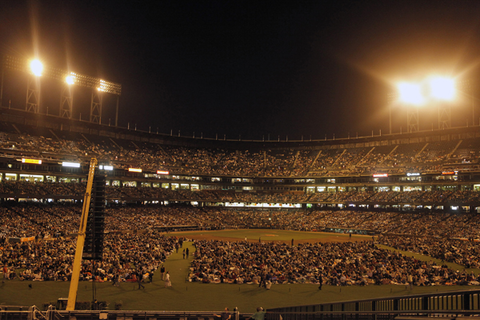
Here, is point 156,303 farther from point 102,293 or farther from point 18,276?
point 18,276

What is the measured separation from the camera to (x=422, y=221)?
6344cm

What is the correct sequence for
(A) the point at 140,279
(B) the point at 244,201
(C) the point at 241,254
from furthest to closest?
1. (B) the point at 244,201
2. (C) the point at 241,254
3. (A) the point at 140,279

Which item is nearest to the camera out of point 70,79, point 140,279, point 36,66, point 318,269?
point 140,279

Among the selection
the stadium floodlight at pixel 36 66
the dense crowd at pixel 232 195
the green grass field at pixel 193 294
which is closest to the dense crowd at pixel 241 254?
the green grass field at pixel 193 294

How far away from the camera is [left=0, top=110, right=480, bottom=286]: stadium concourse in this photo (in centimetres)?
2797

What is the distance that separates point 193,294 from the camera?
73.8 ft

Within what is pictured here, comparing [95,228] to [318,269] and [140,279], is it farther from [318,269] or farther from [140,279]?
→ [318,269]

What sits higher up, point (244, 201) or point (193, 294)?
point (244, 201)

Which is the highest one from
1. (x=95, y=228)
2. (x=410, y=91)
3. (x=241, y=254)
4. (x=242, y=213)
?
(x=410, y=91)

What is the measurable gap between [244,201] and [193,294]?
71419 mm

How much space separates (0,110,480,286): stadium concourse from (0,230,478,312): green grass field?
42.6 inches

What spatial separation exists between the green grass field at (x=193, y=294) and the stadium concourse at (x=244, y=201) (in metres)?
1.08

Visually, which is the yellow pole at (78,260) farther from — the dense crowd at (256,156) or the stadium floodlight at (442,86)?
the stadium floodlight at (442,86)

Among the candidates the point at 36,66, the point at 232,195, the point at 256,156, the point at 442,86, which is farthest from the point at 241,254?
the point at 256,156
